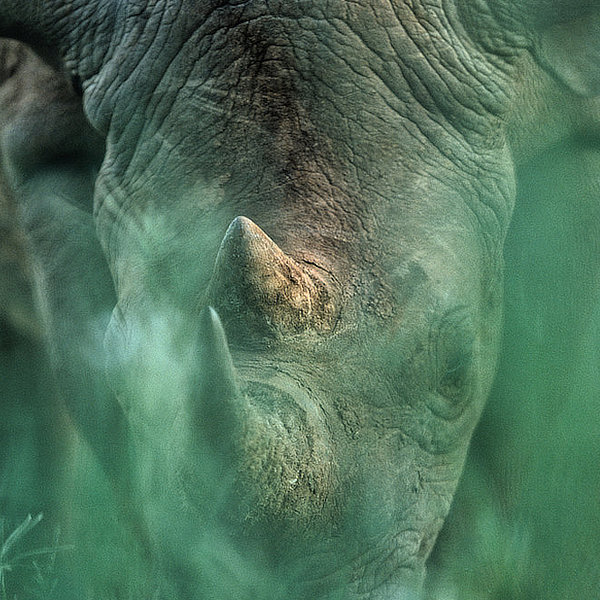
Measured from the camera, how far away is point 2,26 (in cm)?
348

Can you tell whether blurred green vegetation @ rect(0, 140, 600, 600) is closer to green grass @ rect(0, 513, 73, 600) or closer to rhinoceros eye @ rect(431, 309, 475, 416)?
green grass @ rect(0, 513, 73, 600)

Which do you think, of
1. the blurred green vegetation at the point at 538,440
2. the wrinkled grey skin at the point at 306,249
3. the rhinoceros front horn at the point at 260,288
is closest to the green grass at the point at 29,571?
the blurred green vegetation at the point at 538,440

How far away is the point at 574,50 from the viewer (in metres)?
3.14

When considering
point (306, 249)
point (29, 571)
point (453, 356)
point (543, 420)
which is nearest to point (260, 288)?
point (306, 249)

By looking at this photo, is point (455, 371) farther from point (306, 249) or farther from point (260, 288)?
point (260, 288)

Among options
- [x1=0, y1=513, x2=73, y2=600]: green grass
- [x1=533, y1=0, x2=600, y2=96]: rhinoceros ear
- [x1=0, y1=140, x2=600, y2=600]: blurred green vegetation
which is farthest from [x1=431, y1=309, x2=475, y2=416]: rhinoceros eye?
[x1=0, y1=513, x2=73, y2=600]: green grass

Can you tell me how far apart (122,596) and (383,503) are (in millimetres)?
1269

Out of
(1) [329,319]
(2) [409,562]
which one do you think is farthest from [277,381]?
(2) [409,562]

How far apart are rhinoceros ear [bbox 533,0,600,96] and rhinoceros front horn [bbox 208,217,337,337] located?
3.15 ft

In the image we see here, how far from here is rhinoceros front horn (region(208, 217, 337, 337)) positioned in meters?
2.39

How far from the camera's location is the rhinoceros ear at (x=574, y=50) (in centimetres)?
311

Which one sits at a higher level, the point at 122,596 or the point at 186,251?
the point at 186,251

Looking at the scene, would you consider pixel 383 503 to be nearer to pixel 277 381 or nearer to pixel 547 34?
pixel 277 381

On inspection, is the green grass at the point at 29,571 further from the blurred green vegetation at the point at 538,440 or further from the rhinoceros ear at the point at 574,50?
the rhinoceros ear at the point at 574,50
